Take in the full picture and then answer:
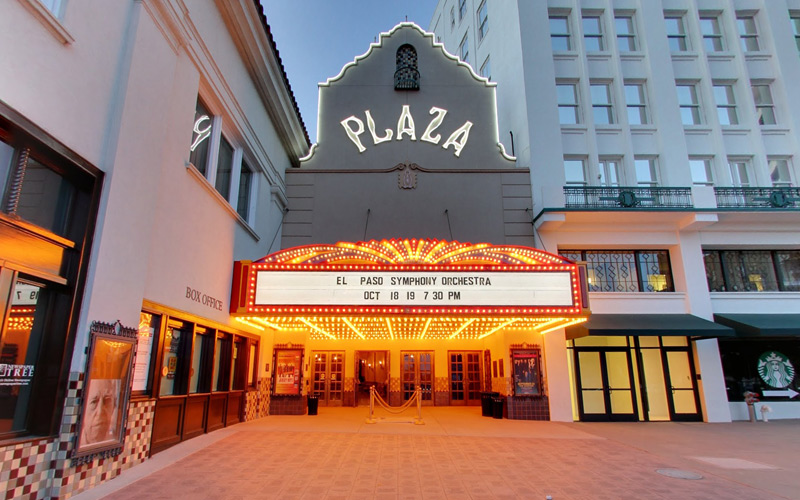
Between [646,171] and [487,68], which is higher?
[487,68]

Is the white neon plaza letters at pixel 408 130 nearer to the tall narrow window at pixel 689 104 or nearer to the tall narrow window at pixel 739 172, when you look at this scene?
the tall narrow window at pixel 689 104

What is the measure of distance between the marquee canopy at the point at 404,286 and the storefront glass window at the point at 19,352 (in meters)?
4.91

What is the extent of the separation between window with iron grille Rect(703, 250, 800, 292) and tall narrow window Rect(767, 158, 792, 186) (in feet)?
8.65

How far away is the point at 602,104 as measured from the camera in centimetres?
1727

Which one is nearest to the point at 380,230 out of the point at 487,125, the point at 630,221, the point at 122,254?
the point at 487,125

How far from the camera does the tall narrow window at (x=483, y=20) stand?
21.7 m

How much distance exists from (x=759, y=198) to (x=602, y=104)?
6347 mm

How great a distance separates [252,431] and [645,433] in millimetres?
10648

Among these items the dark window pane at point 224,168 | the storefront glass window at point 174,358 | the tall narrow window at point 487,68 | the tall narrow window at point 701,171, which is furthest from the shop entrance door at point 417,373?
the tall narrow window at point 487,68

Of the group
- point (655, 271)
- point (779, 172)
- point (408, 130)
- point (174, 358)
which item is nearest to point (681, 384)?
point (655, 271)

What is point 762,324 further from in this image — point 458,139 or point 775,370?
point 458,139

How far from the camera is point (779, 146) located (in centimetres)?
1658

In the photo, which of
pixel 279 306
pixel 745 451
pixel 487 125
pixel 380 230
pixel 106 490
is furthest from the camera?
→ pixel 487 125

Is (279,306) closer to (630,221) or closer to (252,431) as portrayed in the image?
(252,431)
